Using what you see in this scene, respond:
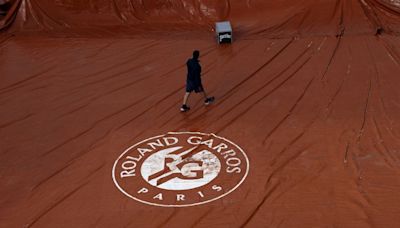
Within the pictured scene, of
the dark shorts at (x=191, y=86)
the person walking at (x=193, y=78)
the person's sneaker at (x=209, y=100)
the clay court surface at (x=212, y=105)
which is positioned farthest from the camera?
the person's sneaker at (x=209, y=100)

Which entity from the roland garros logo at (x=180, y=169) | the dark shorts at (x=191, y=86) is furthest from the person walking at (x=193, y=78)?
the roland garros logo at (x=180, y=169)

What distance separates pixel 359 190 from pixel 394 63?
446 cm

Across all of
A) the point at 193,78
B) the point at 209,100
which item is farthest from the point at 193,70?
the point at 209,100

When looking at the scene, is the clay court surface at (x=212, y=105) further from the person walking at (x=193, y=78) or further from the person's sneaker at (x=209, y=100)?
the person walking at (x=193, y=78)

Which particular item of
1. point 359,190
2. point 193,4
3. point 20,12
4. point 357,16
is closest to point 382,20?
point 357,16

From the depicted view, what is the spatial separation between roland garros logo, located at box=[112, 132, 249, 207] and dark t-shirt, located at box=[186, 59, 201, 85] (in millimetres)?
992

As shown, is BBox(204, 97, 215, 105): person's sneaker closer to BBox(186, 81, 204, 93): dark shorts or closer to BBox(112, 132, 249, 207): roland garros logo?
BBox(186, 81, 204, 93): dark shorts

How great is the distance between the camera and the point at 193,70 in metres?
8.20

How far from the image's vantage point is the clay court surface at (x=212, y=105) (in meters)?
6.28

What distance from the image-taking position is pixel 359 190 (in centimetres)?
649

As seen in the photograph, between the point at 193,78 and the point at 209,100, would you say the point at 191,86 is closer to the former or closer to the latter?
the point at 193,78

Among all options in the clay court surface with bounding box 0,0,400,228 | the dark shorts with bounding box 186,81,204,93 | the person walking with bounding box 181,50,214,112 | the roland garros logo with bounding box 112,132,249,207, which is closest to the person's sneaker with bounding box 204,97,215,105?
the clay court surface with bounding box 0,0,400,228

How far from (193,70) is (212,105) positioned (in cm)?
87

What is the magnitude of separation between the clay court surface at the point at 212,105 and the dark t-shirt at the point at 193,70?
0.59m
